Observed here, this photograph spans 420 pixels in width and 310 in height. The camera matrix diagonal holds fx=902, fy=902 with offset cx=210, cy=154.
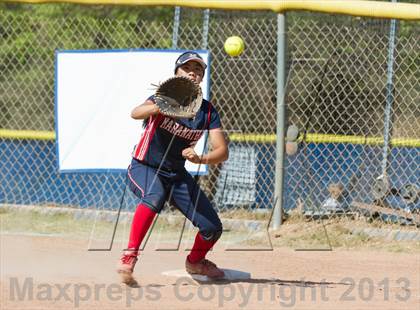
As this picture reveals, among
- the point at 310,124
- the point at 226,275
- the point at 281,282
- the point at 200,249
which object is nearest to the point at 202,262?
the point at 200,249

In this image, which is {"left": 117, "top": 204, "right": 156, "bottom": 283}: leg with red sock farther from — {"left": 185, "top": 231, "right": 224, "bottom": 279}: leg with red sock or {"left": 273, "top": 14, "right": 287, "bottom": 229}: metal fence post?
{"left": 273, "top": 14, "right": 287, "bottom": 229}: metal fence post

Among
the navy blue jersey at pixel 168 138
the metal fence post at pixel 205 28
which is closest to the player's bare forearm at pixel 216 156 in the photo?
the navy blue jersey at pixel 168 138

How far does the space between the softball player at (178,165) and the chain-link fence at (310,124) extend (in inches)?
89.7

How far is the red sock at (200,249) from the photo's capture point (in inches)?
249

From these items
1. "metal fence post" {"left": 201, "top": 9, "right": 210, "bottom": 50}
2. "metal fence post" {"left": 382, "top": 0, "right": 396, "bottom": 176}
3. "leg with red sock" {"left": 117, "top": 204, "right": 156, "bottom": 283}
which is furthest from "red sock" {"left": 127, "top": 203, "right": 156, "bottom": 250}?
"metal fence post" {"left": 201, "top": 9, "right": 210, "bottom": 50}

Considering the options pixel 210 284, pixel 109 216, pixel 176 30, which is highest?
pixel 176 30

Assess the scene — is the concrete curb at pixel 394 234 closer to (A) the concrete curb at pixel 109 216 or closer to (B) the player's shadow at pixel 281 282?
(A) the concrete curb at pixel 109 216

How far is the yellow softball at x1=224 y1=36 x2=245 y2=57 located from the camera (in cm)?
842

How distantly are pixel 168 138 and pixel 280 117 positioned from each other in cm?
233

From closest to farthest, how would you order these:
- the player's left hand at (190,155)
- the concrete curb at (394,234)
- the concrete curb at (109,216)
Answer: the player's left hand at (190,155), the concrete curb at (394,234), the concrete curb at (109,216)

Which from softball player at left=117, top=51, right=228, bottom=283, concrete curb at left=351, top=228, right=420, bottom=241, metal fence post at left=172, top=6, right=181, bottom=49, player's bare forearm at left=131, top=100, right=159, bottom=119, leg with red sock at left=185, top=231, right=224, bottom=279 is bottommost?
concrete curb at left=351, top=228, right=420, bottom=241

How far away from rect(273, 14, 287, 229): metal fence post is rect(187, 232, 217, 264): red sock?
2141mm

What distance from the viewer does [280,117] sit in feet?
27.4

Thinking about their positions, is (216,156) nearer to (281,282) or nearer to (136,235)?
(136,235)
